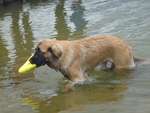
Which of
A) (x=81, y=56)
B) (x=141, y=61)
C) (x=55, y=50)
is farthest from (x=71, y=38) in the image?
(x=55, y=50)

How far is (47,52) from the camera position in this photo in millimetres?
7949

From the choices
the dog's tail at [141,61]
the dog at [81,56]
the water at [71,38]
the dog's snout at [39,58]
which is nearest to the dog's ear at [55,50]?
the dog at [81,56]

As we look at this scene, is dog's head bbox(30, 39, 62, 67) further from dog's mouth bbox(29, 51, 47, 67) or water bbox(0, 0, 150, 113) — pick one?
water bbox(0, 0, 150, 113)

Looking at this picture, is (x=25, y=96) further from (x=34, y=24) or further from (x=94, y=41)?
(x=34, y=24)

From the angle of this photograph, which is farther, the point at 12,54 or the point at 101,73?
the point at 12,54

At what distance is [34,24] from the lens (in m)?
16.0

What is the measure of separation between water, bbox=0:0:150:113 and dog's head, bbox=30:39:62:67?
613 mm

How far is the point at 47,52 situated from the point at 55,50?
14 centimetres

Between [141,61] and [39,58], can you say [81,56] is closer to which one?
[39,58]

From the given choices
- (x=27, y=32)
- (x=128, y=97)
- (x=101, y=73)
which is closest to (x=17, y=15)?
(x=27, y=32)

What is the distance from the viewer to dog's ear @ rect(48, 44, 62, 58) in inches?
312

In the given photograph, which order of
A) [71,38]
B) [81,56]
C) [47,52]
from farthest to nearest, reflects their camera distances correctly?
[71,38] < [81,56] < [47,52]

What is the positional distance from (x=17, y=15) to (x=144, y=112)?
514 inches

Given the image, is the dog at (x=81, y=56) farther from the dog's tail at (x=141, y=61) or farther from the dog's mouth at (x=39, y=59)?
the dog's tail at (x=141, y=61)
